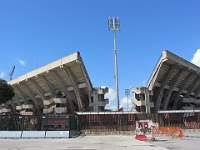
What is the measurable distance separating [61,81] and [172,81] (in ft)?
76.4

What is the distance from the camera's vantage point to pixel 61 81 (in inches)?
2178

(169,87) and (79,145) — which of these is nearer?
(79,145)

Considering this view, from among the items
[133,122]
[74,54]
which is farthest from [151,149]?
[74,54]

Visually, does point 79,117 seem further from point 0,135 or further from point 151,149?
point 151,149

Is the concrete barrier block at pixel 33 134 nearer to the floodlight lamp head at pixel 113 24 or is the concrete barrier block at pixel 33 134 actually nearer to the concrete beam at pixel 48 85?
the concrete beam at pixel 48 85

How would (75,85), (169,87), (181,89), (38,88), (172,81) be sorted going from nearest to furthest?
(75,85) < (172,81) < (169,87) < (181,89) < (38,88)

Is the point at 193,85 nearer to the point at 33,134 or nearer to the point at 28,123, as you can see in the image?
the point at 28,123

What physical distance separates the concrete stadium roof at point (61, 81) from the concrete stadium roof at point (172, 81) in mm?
13945

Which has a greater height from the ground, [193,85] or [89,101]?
[193,85]

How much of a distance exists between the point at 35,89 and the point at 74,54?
18999 mm

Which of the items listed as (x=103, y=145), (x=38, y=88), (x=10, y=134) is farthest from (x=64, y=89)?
(x=103, y=145)

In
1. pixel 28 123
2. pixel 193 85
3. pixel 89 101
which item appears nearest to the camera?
pixel 28 123

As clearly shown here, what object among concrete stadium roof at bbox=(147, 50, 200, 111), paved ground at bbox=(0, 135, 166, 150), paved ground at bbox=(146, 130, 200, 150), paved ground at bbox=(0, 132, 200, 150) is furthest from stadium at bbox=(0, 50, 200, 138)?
paved ground at bbox=(146, 130, 200, 150)

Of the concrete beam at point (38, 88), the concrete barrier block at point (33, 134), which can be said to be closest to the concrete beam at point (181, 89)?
the concrete beam at point (38, 88)
